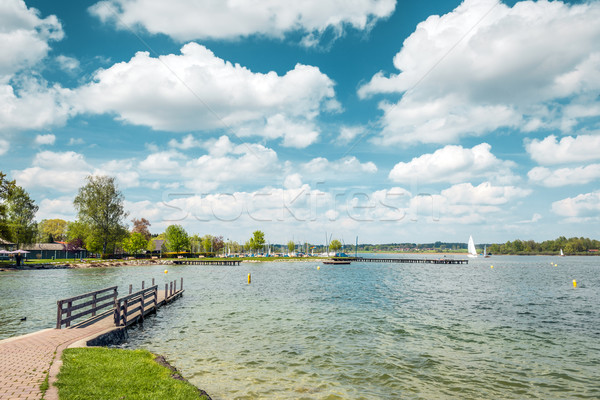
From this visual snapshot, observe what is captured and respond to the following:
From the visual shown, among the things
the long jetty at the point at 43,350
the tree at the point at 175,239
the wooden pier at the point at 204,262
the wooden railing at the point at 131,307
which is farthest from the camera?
the tree at the point at 175,239

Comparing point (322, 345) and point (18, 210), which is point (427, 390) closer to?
point (322, 345)

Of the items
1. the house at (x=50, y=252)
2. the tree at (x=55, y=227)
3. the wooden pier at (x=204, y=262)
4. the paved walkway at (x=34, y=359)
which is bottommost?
the wooden pier at (x=204, y=262)

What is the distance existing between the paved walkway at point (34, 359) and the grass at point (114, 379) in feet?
1.28

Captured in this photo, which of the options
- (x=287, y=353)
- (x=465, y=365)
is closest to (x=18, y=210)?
(x=287, y=353)

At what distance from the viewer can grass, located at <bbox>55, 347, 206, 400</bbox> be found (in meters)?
10.3

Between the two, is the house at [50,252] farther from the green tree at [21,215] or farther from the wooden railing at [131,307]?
the wooden railing at [131,307]

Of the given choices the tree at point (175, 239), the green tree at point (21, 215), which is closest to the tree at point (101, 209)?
the green tree at point (21, 215)

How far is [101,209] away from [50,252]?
149 ft

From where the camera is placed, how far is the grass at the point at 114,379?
1034cm

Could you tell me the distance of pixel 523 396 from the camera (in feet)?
44.6

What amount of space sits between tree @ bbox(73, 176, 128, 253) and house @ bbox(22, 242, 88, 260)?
35003 mm

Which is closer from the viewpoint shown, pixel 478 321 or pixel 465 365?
pixel 465 365

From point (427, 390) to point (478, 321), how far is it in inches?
688

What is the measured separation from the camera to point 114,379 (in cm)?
1158
